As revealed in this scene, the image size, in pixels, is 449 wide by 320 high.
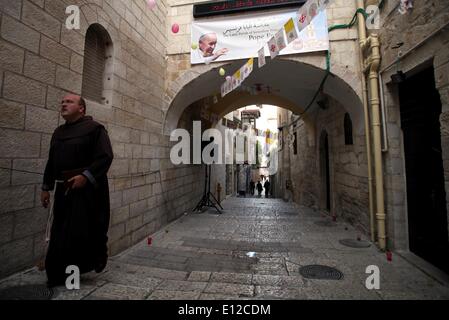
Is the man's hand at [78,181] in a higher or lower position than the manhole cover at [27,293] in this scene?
higher

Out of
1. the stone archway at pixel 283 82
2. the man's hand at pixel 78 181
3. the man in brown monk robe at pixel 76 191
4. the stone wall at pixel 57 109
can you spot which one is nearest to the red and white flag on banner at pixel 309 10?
the stone archway at pixel 283 82

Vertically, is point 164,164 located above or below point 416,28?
below

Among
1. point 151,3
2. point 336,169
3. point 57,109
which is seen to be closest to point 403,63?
point 336,169

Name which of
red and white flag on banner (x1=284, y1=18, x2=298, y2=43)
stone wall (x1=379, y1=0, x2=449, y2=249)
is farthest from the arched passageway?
red and white flag on banner (x1=284, y1=18, x2=298, y2=43)

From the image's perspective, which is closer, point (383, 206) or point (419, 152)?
point (419, 152)

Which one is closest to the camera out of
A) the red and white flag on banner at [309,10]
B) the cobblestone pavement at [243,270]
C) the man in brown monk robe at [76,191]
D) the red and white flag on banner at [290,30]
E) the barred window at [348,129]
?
the man in brown monk robe at [76,191]

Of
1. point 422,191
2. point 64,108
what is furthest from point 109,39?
point 422,191

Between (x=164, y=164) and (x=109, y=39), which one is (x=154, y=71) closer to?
(x=109, y=39)

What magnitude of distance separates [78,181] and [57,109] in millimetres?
1133

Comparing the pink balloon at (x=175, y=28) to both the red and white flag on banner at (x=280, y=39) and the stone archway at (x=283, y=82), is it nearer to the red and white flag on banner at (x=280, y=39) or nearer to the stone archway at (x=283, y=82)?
the stone archway at (x=283, y=82)

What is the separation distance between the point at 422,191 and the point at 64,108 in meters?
4.42

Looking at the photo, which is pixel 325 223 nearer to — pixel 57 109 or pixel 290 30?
pixel 290 30

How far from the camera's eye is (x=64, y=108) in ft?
7.02

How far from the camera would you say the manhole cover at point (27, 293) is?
6.32ft
